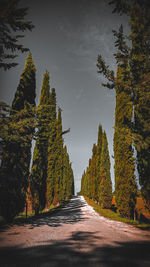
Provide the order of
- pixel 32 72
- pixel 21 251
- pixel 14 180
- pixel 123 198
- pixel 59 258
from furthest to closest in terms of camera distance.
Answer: pixel 32 72
pixel 123 198
pixel 14 180
pixel 21 251
pixel 59 258

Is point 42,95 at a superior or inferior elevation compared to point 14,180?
superior

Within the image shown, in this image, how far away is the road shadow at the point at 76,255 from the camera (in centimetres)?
273

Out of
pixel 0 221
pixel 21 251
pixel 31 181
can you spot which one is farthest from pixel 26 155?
pixel 21 251

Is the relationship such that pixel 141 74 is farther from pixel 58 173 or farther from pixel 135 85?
pixel 58 173

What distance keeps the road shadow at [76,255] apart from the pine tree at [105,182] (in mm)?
14642

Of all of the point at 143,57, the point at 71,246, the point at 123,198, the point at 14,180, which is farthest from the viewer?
the point at 123,198

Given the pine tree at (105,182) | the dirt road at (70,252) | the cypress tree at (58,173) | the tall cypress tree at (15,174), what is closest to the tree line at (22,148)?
the tall cypress tree at (15,174)

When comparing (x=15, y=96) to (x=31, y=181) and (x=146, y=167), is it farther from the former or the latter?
(x=146, y=167)

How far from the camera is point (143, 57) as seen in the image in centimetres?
583

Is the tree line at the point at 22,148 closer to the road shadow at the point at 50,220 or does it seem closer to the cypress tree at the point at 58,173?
the road shadow at the point at 50,220

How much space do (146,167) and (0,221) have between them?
771 cm

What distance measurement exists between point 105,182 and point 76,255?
16.5m

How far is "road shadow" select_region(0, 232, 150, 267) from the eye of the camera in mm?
2727

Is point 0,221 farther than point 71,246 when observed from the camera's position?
Yes
